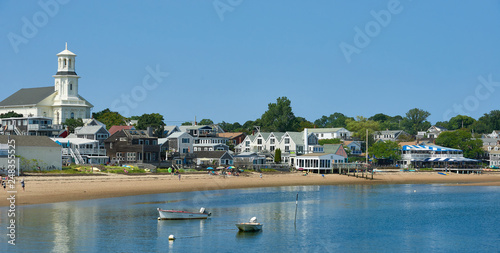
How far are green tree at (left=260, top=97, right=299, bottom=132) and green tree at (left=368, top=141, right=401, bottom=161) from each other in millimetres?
27772

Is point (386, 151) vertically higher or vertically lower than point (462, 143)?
lower

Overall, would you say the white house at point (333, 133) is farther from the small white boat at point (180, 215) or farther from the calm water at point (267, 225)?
the small white boat at point (180, 215)

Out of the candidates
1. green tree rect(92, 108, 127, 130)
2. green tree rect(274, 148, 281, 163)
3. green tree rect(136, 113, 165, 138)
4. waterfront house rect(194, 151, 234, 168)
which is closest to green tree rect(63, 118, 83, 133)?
green tree rect(92, 108, 127, 130)

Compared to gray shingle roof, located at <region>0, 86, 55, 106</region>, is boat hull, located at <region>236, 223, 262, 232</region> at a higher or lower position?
lower

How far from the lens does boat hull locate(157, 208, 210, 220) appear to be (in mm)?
49406

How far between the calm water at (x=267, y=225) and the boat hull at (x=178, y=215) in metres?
0.73

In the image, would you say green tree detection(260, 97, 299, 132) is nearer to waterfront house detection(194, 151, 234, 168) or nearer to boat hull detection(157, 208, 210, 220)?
waterfront house detection(194, 151, 234, 168)

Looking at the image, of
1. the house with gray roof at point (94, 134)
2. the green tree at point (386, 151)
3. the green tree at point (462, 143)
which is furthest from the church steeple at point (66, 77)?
the green tree at point (462, 143)

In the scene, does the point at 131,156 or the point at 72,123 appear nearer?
the point at 131,156

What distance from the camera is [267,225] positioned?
160 feet

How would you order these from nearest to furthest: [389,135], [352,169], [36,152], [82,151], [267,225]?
[267,225]
[36,152]
[82,151]
[352,169]
[389,135]

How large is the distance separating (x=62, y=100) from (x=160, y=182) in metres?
64.6

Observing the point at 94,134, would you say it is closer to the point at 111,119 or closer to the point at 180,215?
the point at 111,119

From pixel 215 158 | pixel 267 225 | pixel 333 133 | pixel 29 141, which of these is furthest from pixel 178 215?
pixel 333 133
